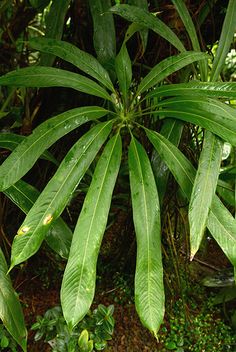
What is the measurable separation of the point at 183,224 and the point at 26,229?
2.02 ft

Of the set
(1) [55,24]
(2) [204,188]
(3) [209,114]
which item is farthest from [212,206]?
(1) [55,24]

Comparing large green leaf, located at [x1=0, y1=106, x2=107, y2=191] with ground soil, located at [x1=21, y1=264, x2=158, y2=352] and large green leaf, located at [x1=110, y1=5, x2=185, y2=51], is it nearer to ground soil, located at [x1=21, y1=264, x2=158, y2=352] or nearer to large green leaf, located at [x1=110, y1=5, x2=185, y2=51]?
large green leaf, located at [x1=110, y1=5, x2=185, y2=51]

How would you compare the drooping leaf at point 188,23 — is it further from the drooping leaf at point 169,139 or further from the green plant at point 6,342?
the green plant at point 6,342

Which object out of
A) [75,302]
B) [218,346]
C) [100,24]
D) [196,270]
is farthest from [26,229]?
[196,270]

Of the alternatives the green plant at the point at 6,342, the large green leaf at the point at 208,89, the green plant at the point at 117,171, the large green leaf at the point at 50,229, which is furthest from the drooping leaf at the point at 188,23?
the green plant at the point at 6,342

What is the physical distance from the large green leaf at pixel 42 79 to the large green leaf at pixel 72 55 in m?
0.04

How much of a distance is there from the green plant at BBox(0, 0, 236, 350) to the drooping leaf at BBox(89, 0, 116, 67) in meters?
0.06

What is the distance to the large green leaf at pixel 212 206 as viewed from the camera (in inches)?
30.6

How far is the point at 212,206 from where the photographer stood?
2.69ft

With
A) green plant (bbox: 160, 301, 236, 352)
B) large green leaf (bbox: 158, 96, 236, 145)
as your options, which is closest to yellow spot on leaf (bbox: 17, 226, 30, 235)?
large green leaf (bbox: 158, 96, 236, 145)

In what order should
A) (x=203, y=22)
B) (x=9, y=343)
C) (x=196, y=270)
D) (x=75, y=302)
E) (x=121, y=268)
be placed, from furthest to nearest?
(x=196, y=270), (x=121, y=268), (x=203, y=22), (x=9, y=343), (x=75, y=302)

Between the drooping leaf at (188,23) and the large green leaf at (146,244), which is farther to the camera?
the drooping leaf at (188,23)

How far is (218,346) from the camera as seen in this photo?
4.12 feet

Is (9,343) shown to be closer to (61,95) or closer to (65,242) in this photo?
(65,242)
